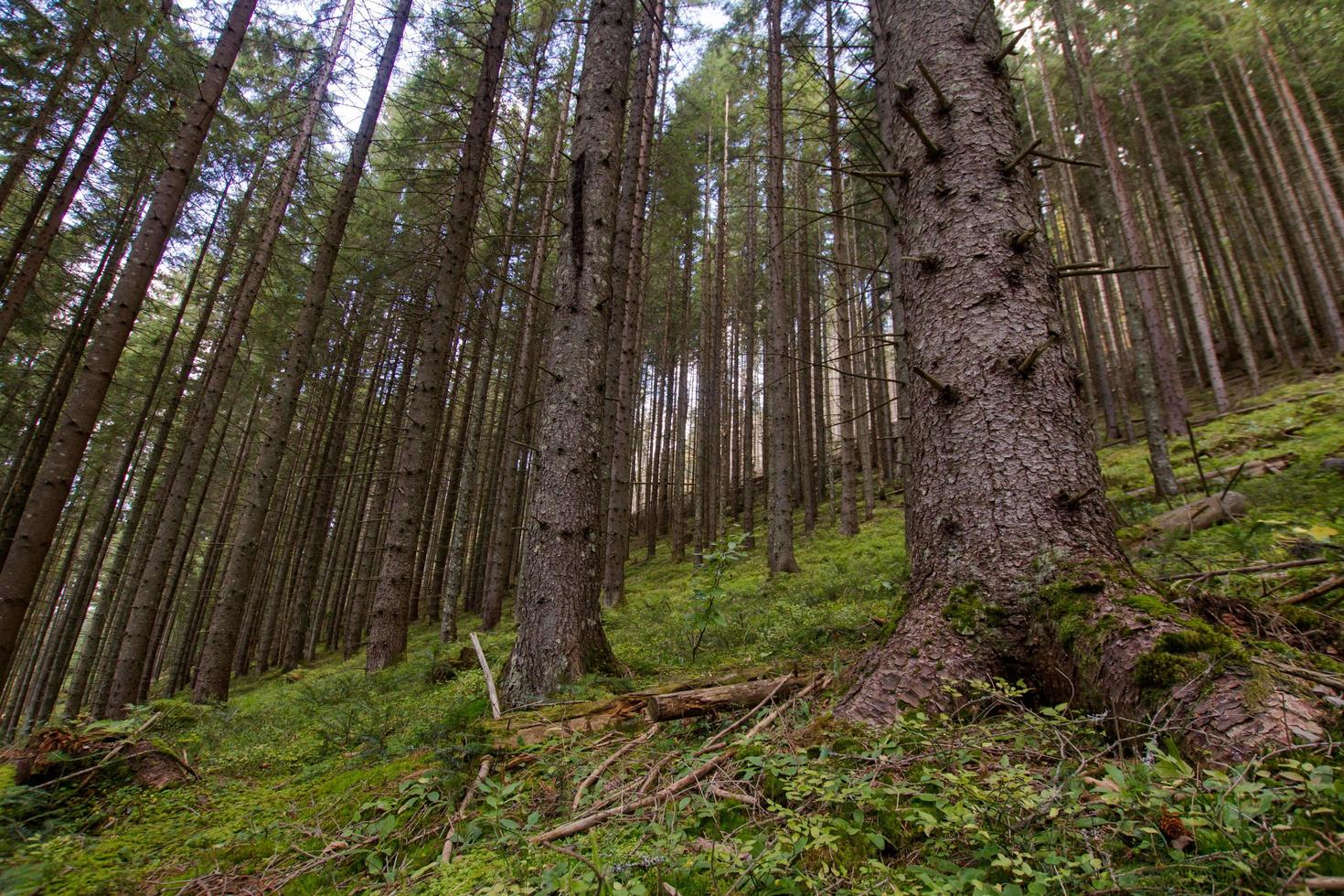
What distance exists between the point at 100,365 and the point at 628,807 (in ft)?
22.2

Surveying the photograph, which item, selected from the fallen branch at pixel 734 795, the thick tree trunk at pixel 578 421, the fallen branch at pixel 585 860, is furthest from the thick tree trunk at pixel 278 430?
the fallen branch at pixel 734 795

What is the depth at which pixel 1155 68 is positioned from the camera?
15625mm

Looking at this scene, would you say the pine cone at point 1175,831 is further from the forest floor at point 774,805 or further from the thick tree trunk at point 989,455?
the thick tree trunk at point 989,455

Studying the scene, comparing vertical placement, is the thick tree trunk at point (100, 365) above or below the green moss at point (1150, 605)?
above

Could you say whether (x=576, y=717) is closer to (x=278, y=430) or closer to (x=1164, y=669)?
(x=1164, y=669)

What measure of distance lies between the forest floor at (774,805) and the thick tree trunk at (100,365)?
275cm

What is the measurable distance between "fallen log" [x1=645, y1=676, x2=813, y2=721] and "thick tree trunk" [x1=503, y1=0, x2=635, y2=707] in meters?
Answer: 1.29

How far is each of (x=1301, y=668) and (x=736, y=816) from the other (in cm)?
179

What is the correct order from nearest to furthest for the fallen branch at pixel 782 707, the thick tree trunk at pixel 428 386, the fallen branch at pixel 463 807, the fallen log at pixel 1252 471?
the fallen branch at pixel 463 807 < the fallen branch at pixel 782 707 < the fallen log at pixel 1252 471 < the thick tree trunk at pixel 428 386

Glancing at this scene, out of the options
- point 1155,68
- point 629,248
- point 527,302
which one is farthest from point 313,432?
point 1155,68

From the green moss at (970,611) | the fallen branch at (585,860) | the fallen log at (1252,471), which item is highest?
the fallen log at (1252,471)

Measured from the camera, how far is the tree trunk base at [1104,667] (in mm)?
1521

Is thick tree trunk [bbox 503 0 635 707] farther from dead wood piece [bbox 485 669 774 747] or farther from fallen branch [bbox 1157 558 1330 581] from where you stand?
fallen branch [bbox 1157 558 1330 581]

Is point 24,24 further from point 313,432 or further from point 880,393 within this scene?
point 880,393
